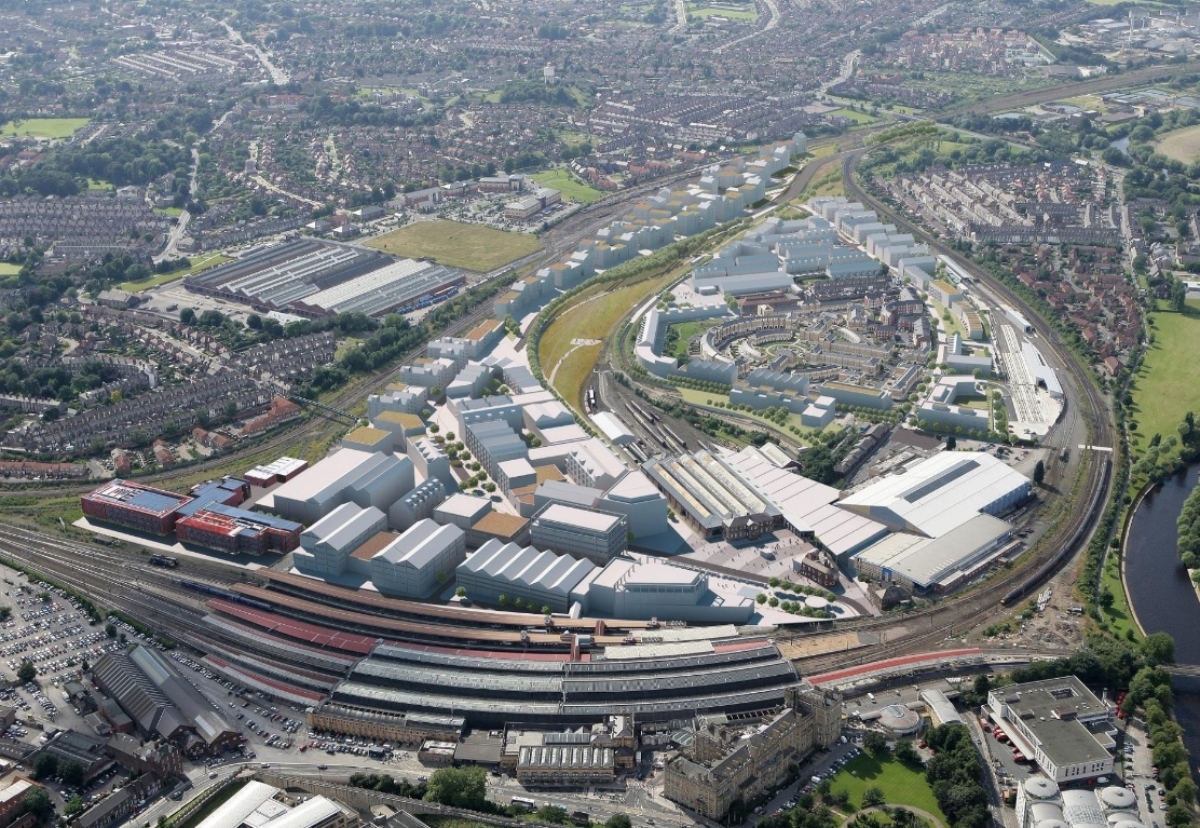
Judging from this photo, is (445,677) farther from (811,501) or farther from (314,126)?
(314,126)

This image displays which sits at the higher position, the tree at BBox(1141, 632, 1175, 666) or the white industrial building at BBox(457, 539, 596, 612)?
the tree at BBox(1141, 632, 1175, 666)

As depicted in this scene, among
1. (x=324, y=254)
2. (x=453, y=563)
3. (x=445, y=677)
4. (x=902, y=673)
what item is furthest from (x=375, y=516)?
(x=324, y=254)

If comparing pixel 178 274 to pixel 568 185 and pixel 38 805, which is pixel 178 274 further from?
pixel 38 805

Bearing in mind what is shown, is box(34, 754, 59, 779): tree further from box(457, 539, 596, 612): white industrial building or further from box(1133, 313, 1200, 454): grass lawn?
box(1133, 313, 1200, 454): grass lawn

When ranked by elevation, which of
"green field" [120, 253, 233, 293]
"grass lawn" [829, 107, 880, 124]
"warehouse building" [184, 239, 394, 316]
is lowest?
"green field" [120, 253, 233, 293]

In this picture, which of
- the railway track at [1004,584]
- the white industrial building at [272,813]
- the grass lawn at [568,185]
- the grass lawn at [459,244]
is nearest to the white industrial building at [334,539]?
the white industrial building at [272,813]

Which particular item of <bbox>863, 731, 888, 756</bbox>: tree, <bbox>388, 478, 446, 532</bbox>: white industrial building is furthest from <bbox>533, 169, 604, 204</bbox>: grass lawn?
<bbox>863, 731, 888, 756</bbox>: tree
